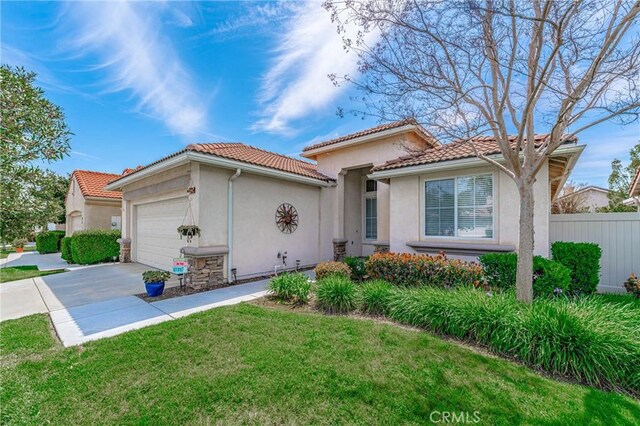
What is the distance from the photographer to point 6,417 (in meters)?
2.96

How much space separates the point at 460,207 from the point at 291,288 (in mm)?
5964

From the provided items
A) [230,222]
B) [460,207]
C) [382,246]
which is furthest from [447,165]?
[230,222]

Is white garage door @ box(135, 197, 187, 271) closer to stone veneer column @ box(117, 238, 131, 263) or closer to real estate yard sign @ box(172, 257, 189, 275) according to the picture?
stone veneer column @ box(117, 238, 131, 263)

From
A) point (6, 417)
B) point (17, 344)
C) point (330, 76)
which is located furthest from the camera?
point (330, 76)

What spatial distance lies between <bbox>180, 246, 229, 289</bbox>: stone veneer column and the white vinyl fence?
11.5m

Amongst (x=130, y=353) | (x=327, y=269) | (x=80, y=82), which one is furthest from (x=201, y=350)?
(x=80, y=82)

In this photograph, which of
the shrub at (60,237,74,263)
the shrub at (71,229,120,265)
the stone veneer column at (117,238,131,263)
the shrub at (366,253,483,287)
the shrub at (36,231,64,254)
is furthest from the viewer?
the shrub at (36,231,64,254)

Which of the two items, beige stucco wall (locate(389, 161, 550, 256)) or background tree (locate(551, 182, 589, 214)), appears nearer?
beige stucco wall (locate(389, 161, 550, 256))

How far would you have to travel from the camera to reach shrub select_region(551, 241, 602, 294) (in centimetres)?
705

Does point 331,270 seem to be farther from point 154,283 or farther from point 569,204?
point 569,204

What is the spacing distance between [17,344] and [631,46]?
1206 cm

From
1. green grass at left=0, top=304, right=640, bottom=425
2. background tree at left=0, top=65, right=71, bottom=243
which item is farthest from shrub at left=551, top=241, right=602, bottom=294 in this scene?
background tree at left=0, top=65, right=71, bottom=243

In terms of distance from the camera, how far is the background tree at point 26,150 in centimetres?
440

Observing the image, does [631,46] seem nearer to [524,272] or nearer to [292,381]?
[524,272]
